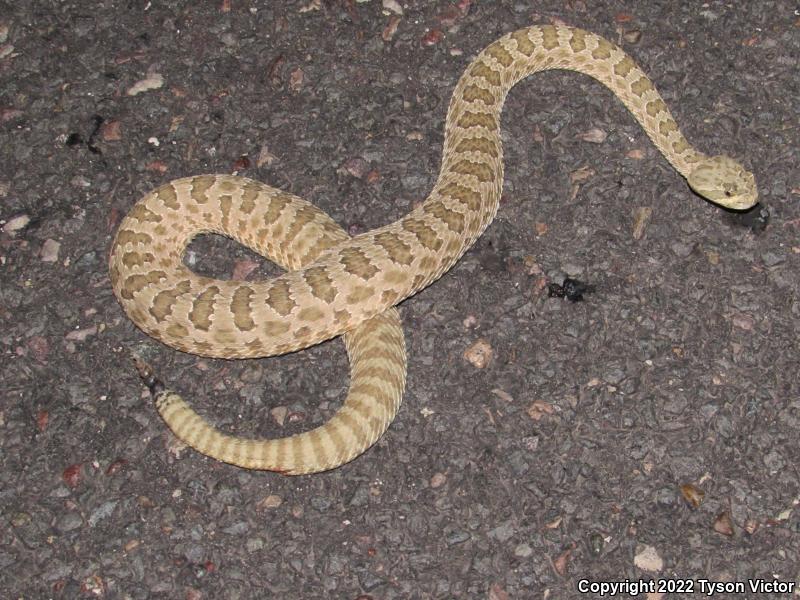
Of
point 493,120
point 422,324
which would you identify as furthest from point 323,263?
point 493,120

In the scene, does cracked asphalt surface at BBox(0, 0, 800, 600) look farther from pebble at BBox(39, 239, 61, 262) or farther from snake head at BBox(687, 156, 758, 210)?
snake head at BBox(687, 156, 758, 210)

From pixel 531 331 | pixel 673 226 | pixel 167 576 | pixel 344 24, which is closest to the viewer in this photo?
pixel 167 576

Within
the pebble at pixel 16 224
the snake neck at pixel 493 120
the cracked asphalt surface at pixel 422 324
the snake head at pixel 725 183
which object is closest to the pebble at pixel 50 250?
the cracked asphalt surface at pixel 422 324

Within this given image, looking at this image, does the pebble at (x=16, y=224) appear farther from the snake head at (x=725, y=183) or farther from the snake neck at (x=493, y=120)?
the snake head at (x=725, y=183)

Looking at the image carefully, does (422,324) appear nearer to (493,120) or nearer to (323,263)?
(323,263)

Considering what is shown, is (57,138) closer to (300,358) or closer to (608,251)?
(300,358)

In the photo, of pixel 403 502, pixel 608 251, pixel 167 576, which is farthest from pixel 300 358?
pixel 608 251

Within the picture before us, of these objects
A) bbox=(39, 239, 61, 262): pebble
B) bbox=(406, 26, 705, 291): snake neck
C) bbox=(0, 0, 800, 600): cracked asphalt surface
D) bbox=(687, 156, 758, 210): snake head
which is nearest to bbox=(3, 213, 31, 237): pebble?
bbox=(0, 0, 800, 600): cracked asphalt surface
